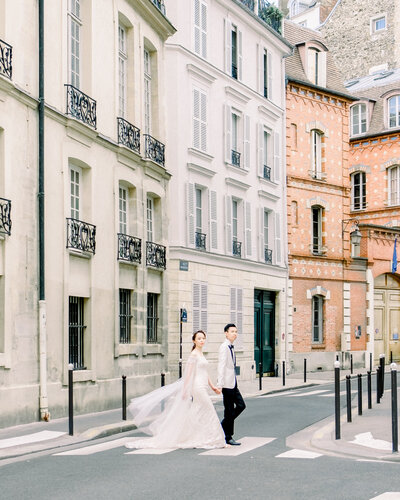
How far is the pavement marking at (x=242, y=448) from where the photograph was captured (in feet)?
36.7

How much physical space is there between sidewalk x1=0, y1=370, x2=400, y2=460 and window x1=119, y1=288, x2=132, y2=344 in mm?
2661

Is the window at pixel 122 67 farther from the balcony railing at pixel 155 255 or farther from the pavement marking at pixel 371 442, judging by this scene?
the pavement marking at pixel 371 442

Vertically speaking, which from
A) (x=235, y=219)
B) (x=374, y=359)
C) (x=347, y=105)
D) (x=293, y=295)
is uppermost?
(x=347, y=105)

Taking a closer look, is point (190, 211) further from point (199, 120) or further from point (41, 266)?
point (41, 266)

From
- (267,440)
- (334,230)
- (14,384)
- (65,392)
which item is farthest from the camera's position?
(334,230)

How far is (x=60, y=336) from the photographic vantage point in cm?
1670

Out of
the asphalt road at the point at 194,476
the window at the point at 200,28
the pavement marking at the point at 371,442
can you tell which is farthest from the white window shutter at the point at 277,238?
the asphalt road at the point at 194,476

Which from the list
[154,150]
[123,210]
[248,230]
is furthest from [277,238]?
[123,210]

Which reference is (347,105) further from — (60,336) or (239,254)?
(60,336)

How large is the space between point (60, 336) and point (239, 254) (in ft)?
42.7

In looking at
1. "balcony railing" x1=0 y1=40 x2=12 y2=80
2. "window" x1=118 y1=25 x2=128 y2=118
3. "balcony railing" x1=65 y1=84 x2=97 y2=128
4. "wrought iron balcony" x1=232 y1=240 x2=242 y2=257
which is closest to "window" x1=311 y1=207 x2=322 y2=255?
"wrought iron balcony" x1=232 y1=240 x2=242 y2=257

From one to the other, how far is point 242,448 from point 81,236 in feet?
24.0

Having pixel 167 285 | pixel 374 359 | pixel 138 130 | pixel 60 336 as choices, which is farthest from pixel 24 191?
pixel 374 359

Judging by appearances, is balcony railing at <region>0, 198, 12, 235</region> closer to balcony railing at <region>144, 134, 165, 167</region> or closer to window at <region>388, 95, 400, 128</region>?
balcony railing at <region>144, 134, 165, 167</region>
